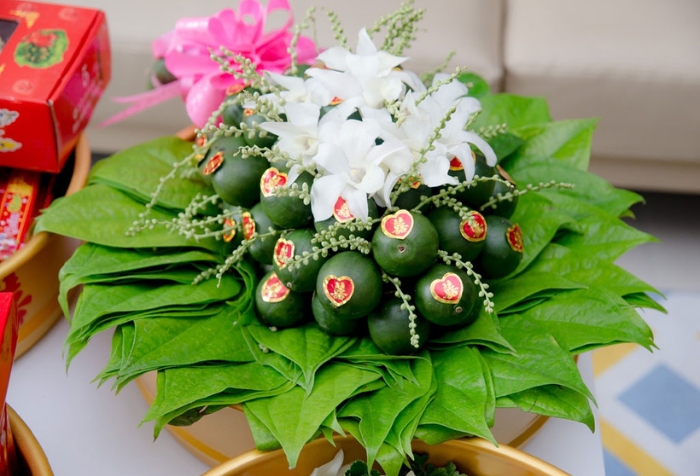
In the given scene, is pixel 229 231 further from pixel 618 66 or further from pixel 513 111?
pixel 618 66

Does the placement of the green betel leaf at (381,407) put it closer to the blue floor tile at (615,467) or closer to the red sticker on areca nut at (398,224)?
the red sticker on areca nut at (398,224)

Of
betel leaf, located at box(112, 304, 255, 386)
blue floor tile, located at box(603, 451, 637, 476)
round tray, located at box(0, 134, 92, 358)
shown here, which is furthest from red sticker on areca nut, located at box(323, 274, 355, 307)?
blue floor tile, located at box(603, 451, 637, 476)

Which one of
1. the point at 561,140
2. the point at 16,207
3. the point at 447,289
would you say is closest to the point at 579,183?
the point at 561,140

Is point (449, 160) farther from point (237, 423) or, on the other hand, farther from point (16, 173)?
point (16, 173)

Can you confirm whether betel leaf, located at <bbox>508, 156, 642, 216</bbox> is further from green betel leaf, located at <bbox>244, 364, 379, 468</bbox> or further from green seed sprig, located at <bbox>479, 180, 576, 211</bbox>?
green betel leaf, located at <bbox>244, 364, 379, 468</bbox>

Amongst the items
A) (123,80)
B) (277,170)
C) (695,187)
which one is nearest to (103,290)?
(277,170)

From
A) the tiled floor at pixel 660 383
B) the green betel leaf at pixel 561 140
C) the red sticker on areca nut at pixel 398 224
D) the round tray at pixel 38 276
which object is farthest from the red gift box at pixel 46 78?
the tiled floor at pixel 660 383
